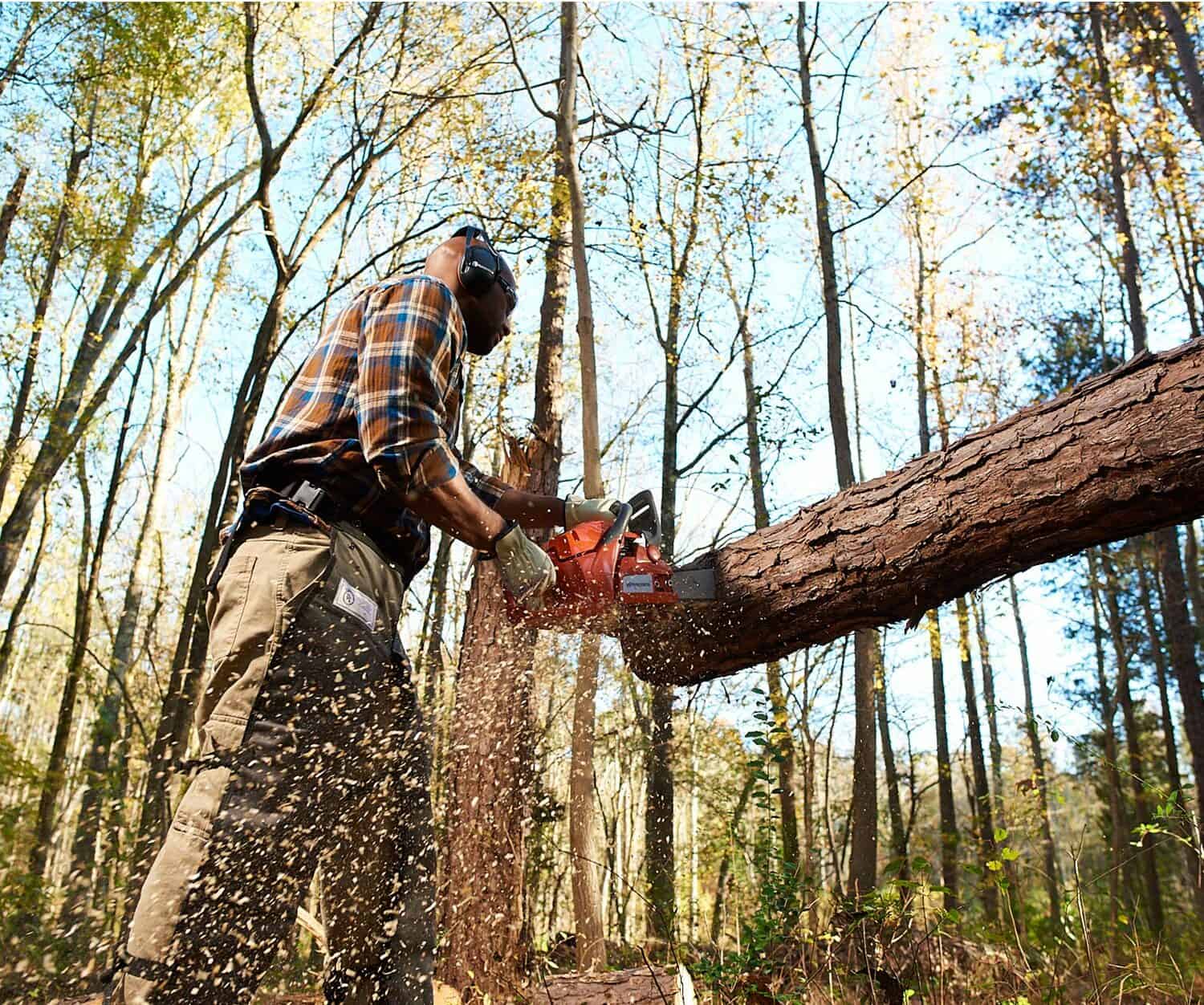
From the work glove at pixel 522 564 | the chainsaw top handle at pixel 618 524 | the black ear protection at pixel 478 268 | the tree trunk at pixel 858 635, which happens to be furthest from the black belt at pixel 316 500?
the tree trunk at pixel 858 635

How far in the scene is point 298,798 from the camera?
202 cm

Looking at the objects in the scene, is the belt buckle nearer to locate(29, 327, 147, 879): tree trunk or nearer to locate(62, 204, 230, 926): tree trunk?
locate(62, 204, 230, 926): tree trunk

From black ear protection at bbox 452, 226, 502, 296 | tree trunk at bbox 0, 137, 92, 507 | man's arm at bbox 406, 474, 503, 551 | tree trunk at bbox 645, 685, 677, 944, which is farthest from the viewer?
tree trunk at bbox 0, 137, 92, 507

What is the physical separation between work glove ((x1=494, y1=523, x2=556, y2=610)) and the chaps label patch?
417 millimetres

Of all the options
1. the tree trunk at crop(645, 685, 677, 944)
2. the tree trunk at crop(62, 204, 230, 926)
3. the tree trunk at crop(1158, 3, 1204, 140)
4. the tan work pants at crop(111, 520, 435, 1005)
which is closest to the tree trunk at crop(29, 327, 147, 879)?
the tree trunk at crop(62, 204, 230, 926)

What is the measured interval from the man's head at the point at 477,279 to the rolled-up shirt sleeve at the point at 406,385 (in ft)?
0.73

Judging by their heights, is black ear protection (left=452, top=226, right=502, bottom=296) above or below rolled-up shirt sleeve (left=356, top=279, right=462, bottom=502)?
above

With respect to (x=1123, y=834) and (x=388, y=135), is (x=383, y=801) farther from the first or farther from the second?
(x=1123, y=834)

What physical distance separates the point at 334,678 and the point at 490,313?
117 centimetres

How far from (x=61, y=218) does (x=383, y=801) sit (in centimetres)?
1172

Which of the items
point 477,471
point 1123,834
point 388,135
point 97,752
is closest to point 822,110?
point 388,135

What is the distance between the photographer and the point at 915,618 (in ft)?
8.97

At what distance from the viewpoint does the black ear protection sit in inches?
98.5

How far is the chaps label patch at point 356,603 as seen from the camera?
2.20m
